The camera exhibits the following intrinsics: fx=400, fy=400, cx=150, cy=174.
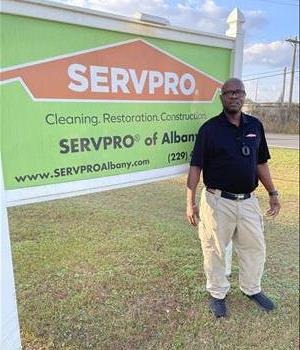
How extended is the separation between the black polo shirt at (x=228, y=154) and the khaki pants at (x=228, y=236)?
135 mm

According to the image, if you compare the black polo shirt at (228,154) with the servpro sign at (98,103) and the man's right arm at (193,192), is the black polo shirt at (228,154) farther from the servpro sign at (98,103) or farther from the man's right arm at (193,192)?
the servpro sign at (98,103)

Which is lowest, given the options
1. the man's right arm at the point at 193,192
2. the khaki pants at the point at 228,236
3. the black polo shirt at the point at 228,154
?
the khaki pants at the point at 228,236

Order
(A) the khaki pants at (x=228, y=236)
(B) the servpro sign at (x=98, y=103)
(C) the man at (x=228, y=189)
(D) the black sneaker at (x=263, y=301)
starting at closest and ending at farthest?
1. (B) the servpro sign at (x=98, y=103)
2. (C) the man at (x=228, y=189)
3. (A) the khaki pants at (x=228, y=236)
4. (D) the black sneaker at (x=263, y=301)

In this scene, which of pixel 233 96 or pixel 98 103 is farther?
pixel 233 96

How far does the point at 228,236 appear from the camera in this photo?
3.27 metres

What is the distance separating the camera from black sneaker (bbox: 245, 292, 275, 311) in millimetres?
3396

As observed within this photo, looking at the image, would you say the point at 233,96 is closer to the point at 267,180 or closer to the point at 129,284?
the point at 267,180

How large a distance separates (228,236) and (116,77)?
155 cm

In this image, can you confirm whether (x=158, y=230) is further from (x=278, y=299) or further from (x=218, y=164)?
(x=218, y=164)

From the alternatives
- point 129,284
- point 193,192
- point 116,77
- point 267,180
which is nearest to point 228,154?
point 193,192

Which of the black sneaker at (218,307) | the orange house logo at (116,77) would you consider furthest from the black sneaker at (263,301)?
the orange house logo at (116,77)

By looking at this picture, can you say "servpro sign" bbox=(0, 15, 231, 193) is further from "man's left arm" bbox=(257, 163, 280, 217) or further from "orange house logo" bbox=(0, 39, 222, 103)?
"man's left arm" bbox=(257, 163, 280, 217)

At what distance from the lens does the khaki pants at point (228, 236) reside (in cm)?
318

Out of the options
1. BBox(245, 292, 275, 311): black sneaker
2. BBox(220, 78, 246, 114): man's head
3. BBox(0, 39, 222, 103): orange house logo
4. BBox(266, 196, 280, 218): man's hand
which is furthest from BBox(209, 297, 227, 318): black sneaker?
BBox(0, 39, 222, 103): orange house logo
